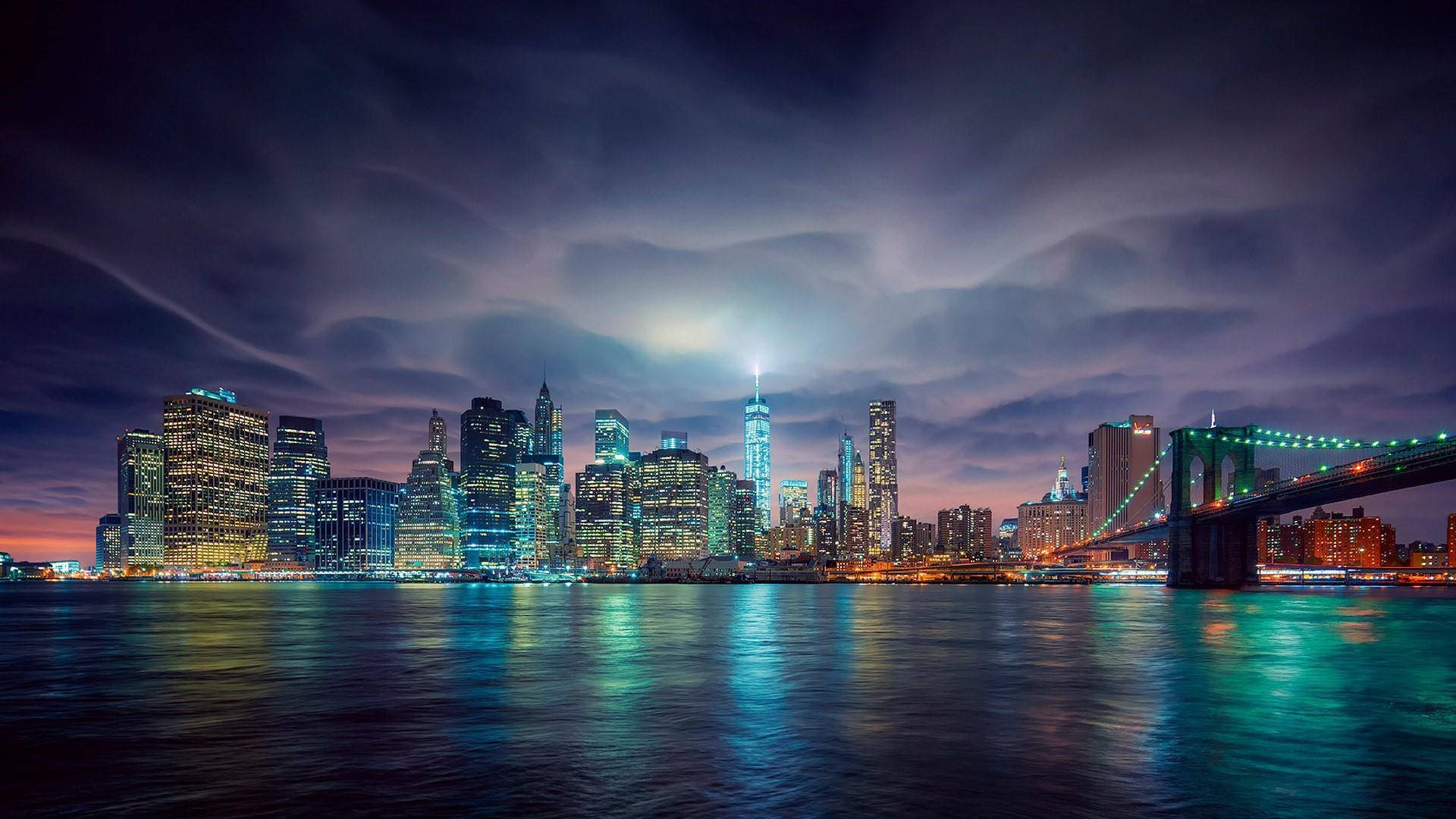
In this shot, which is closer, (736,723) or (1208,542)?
(736,723)

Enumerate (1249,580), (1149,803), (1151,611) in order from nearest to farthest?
(1149,803), (1151,611), (1249,580)

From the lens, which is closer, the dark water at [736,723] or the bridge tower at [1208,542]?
the dark water at [736,723]

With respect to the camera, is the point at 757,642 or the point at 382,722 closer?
the point at 382,722

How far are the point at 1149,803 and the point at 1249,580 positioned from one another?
141m

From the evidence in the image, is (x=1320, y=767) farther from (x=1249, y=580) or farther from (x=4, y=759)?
(x=1249, y=580)

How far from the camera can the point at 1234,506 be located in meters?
125

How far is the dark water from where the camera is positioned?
21156 mm

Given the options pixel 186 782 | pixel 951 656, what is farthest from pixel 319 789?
pixel 951 656

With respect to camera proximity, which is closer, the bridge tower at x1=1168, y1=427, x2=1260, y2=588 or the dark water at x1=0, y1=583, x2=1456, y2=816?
the dark water at x1=0, y1=583, x2=1456, y2=816

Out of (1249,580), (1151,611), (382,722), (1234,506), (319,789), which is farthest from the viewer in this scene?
(1249,580)

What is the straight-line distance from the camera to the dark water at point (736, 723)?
21156mm

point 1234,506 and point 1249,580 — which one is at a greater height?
point 1234,506

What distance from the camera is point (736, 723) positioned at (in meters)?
30.3

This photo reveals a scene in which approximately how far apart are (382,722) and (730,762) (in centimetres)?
1305
